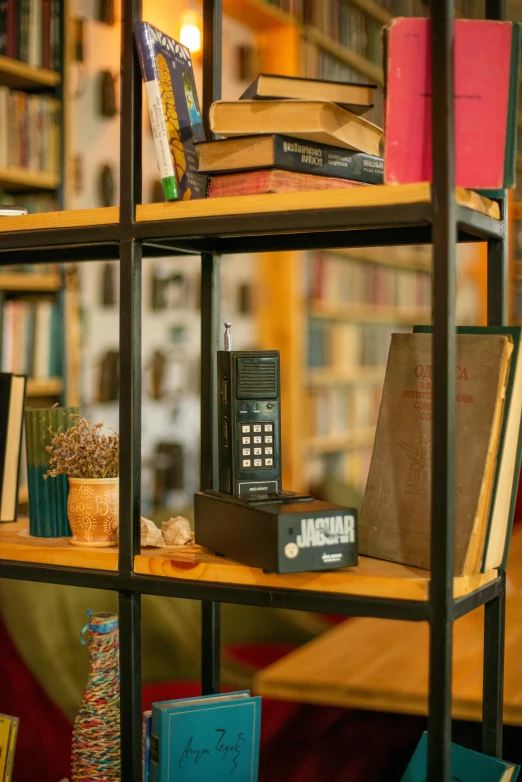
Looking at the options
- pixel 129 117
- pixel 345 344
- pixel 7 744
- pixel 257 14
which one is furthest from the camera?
pixel 345 344

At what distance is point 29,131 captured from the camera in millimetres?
3176

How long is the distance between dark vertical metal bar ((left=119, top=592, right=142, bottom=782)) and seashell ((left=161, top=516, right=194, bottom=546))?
11 centimetres

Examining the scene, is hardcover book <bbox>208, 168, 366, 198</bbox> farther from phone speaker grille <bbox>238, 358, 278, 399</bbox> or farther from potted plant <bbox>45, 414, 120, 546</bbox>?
potted plant <bbox>45, 414, 120, 546</bbox>

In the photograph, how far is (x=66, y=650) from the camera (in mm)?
2283

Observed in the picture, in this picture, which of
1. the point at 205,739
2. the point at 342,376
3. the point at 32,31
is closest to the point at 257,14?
the point at 32,31

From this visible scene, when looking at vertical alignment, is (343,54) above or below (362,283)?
above

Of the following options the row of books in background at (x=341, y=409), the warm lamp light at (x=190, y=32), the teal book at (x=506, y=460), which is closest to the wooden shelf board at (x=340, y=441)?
the row of books in background at (x=341, y=409)

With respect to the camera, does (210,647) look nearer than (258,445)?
No

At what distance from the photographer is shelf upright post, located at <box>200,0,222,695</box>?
4.97 feet

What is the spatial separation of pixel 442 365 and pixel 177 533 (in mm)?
523

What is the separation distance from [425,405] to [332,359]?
146 inches

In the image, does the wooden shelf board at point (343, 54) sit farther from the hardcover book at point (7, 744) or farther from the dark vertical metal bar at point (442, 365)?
the hardcover book at point (7, 744)

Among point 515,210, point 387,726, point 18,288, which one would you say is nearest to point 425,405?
point 387,726

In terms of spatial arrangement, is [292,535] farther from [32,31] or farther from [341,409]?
[341,409]
